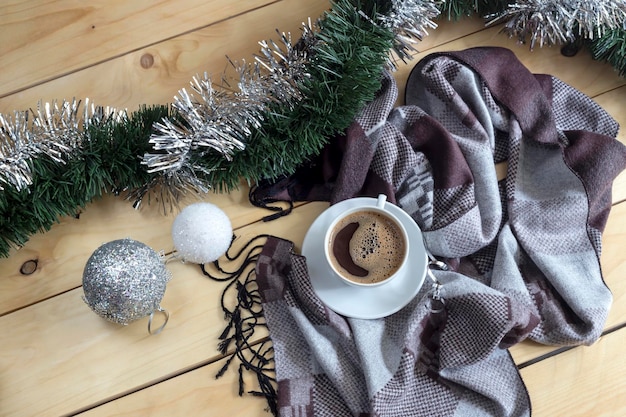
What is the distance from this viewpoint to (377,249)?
949mm

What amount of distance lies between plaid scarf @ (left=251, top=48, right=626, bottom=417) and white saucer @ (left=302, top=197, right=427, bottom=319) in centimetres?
2

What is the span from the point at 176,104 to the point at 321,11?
37 cm

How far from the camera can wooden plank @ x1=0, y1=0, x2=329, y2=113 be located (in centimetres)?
108

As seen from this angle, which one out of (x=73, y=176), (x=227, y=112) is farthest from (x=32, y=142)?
(x=227, y=112)

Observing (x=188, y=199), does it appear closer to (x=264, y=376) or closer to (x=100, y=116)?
(x=100, y=116)

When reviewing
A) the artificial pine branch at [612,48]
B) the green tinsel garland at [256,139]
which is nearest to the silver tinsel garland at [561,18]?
the artificial pine branch at [612,48]

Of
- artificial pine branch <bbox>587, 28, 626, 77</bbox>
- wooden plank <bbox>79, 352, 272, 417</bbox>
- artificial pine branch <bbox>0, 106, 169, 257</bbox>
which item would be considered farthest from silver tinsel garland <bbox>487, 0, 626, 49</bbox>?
wooden plank <bbox>79, 352, 272, 417</bbox>

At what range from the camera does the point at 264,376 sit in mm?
950

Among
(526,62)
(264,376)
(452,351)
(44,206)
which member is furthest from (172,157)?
(526,62)

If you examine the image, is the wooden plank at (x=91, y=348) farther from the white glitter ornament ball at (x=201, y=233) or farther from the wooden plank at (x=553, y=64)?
the wooden plank at (x=553, y=64)

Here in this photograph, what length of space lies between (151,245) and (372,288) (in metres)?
0.37

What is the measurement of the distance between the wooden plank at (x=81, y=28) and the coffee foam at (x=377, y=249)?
484 millimetres

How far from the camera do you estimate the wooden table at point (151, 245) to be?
940 mm

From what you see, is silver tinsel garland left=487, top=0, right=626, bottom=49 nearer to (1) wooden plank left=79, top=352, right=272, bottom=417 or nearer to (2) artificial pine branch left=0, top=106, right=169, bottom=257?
(2) artificial pine branch left=0, top=106, right=169, bottom=257
